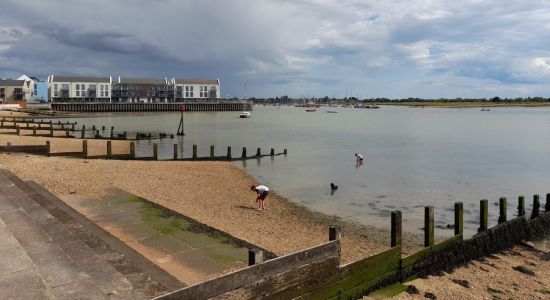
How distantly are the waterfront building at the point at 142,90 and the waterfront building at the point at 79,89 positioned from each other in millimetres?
4167

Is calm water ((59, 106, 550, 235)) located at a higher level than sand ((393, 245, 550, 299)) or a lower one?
higher

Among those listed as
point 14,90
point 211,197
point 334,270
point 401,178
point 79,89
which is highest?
point 79,89

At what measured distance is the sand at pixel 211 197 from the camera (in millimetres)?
13842

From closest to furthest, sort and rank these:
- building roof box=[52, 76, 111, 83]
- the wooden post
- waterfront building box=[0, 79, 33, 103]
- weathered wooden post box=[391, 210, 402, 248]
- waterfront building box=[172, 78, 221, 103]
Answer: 1. weathered wooden post box=[391, 210, 402, 248]
2. the wooden post
3. waterfront building box=[0, 79, 33, 103]
4. building roof box=[52, 76, 111, 83]
5. waterfront building box=[172, 78, 221, 103]

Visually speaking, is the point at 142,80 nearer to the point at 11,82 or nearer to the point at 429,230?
the point at 11,82

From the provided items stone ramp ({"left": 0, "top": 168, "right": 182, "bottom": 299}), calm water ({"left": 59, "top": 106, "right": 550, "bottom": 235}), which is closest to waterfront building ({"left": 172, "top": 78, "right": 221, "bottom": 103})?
calm water ({"left": 59, "top": 106, "right": 550, "bottom": 235})

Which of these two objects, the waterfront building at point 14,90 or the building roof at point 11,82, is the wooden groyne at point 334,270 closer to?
the waterfront building at point 14,90

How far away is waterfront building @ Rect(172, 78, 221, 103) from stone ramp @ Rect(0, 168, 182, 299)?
171460 millimetres

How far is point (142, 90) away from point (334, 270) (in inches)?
6934

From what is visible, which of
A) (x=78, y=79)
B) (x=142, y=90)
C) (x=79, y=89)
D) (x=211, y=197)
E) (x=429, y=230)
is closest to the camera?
(x=429, y=230)

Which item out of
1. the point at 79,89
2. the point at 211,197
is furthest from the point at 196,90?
the point at 211,197

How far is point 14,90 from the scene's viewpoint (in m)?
149

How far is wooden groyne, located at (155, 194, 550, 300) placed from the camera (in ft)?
19.7

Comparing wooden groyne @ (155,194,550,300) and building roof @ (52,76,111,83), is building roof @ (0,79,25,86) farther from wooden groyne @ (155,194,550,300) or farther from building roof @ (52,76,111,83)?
wooden groyne @ (155,194,550,300)
